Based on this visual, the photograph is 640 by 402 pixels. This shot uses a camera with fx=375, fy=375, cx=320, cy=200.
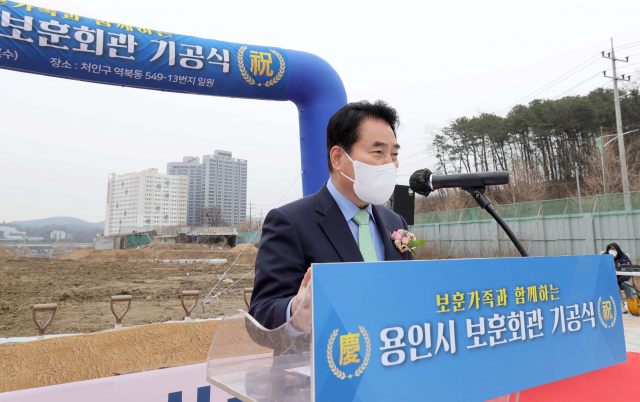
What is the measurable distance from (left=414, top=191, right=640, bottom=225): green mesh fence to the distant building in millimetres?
11516

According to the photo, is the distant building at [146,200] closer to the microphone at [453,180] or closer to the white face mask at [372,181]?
the microphone at [453,180]

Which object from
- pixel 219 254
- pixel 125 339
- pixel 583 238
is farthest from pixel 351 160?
pixel 219 254

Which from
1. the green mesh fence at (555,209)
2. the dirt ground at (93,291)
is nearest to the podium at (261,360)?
the dirt ground at (93,291)

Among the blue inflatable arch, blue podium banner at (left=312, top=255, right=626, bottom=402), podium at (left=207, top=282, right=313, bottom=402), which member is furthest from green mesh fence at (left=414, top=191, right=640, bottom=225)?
podium at (left=207, top=282, right=313, bottom=402)

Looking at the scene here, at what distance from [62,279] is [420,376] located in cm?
1273

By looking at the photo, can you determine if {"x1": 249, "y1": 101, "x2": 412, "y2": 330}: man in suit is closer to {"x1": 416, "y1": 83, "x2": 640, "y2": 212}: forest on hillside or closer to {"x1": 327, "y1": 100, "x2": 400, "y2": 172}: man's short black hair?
{"x1": 327, "y1": 100, "x2": 400, "y2": 172}: man's short black hair

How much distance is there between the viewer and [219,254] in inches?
779

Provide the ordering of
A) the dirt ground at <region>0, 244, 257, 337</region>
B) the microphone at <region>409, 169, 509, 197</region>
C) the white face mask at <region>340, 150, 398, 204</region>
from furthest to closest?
the dirt ground at <region>0, 244, 257, 337</region>
the microphone at <region>409, 169, 509, 197</region>
the white face mask at <region>340, 150, 398, 204</region>

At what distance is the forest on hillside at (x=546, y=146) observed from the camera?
20.6 metres

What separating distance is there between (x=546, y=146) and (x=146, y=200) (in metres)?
24.9

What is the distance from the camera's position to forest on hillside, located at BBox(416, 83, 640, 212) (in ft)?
67.7

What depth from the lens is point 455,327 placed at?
0.71 m

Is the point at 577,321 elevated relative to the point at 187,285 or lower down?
elevated

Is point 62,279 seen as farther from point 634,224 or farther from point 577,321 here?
point 634,224
